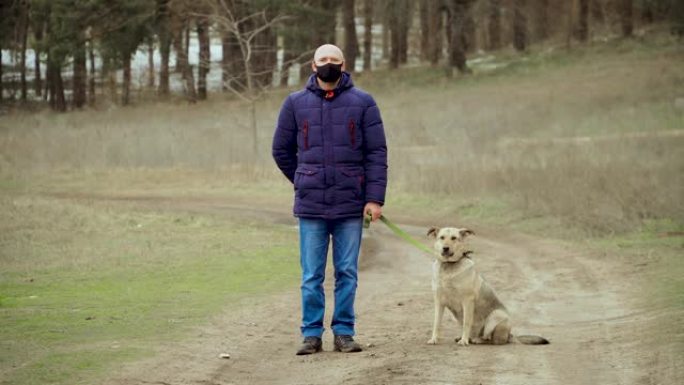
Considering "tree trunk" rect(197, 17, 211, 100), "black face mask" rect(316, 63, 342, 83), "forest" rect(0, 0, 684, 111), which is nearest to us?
"black face mask" rect(316, 63, 342, 83)

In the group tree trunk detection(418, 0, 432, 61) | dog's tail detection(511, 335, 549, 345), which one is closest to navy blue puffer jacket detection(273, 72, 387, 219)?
dog's tail detection(511, 335, 549, 345)

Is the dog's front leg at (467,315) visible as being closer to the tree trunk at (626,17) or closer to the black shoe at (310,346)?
the black shoe at (310,346)

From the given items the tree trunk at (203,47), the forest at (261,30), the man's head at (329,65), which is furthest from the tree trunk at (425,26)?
the man's head at (329,65)

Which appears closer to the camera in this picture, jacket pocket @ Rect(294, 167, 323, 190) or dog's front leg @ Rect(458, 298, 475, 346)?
jacket pocket @ Rect(294, 167, 323, 190)

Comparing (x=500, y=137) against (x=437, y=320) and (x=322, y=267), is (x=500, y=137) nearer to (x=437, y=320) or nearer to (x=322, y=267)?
(x=437, y=320)

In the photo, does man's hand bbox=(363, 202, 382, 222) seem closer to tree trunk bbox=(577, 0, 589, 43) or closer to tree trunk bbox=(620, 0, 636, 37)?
tree trunk bbox=(620, 0, 636, 37)

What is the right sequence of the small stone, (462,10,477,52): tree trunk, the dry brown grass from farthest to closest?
(462,10,477,52): tree trunk < the small stone < the dry brown grass

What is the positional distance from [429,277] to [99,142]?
2217cm

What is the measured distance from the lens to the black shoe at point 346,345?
8.93 m

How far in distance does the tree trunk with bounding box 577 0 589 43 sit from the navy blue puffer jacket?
51459 mm

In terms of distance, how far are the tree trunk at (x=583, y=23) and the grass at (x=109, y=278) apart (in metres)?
40.3

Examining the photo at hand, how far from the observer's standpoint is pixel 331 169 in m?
8.73

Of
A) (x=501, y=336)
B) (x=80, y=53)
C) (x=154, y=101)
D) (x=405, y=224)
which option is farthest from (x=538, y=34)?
(x=501, y=336)

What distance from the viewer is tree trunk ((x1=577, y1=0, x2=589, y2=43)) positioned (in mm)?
58166
